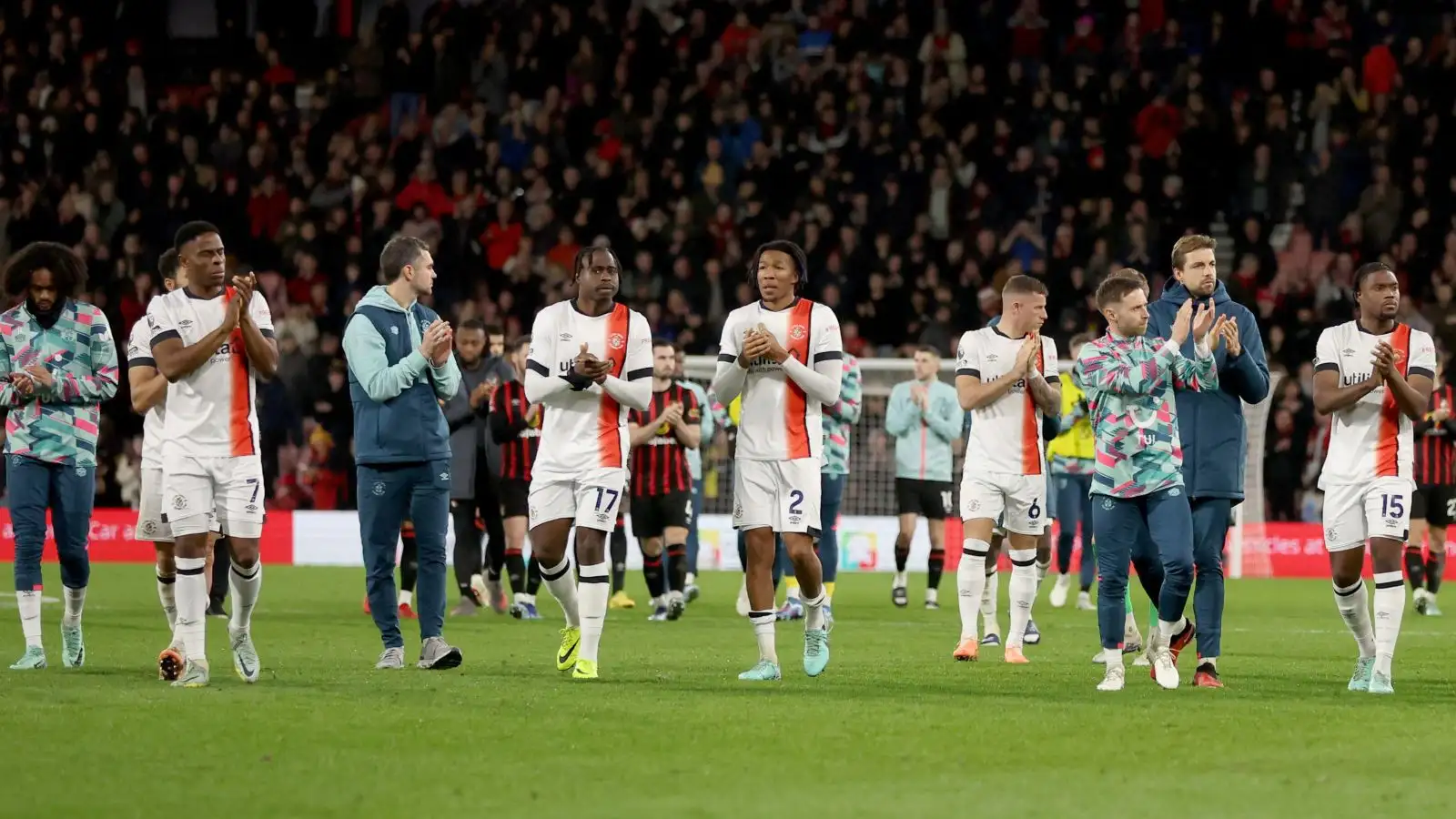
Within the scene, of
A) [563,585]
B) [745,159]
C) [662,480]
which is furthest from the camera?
[745,159]

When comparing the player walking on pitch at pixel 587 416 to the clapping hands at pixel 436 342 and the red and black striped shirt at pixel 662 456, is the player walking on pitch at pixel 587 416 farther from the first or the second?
the red and black striped shirt at pixel 662 456

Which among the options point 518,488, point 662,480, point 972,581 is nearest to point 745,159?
point 662,480

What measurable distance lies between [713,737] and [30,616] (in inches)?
203

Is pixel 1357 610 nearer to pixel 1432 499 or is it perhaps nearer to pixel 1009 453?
pixel 1009 453

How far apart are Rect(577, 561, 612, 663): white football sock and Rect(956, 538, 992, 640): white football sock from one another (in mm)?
2850

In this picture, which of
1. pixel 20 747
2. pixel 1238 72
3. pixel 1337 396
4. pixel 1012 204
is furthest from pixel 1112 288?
pixel 1238 72

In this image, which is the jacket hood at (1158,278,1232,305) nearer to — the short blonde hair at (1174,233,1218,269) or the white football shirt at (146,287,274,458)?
the short blonde hair at (1174,233,1218,269)

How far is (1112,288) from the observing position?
1002 centimetres

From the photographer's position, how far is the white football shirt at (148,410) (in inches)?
400

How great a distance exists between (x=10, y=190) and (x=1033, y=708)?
80.5ft

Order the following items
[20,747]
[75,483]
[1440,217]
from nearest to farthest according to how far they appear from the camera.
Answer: [20,747] < [75,483] < [1440,217]

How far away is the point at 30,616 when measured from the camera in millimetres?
11156

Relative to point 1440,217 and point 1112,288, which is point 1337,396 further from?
point 1440,217

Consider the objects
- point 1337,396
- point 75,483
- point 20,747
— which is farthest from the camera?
point 75,483
